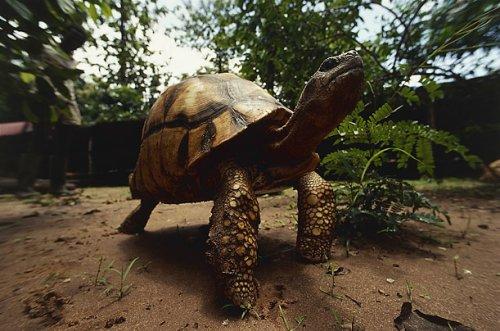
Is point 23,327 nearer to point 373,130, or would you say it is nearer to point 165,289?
point 165,289

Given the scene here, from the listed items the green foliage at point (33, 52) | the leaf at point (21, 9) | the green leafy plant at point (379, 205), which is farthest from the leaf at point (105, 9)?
the green leafy plant at point (379, 205)

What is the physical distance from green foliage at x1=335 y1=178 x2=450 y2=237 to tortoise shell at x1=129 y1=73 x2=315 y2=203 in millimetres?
822

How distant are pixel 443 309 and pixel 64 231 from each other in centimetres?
439

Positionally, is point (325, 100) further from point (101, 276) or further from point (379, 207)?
point (101, 276)

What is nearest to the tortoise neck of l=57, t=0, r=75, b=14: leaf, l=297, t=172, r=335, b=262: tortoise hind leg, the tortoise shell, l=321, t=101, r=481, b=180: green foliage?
the tortoise shell

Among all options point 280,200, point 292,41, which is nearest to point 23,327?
point 280,200

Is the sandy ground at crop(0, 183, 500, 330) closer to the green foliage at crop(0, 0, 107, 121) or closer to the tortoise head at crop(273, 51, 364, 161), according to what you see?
the tortoise head at crop(273, 51, 364, 161)

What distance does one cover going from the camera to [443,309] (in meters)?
1.68

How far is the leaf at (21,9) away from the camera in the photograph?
2043mm

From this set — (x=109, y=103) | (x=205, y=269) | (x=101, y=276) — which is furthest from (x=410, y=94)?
(x=109, y=103)

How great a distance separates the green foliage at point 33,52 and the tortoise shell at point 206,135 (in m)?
0.98

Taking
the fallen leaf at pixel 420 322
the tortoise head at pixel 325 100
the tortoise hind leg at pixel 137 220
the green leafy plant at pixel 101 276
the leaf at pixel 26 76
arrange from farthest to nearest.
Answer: the tortoise hind leg at pixel 137 220, the leaf at pixel 26 76, the green leafy plant at pixel 101 276, the tortoise head at pixel 325 100, the fallen leaf at pixel 420 322

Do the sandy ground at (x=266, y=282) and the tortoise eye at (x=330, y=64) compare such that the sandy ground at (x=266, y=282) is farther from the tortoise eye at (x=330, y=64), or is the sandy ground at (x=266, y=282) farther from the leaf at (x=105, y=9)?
the leaf at (x=105, y=9)

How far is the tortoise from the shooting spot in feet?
5.99
